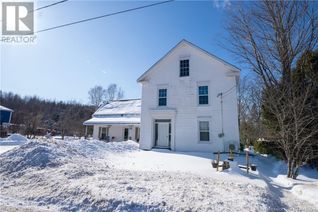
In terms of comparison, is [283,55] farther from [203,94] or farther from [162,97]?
[162,97]

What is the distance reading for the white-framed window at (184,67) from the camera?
54.0ft

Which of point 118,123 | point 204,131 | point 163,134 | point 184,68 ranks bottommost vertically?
point 163,134

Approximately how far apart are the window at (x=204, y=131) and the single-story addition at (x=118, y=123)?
9.66 metres

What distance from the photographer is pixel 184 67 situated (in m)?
16.6

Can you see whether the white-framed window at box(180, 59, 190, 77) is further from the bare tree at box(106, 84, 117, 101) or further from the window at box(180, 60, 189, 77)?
the bare tree at box(106, 84, 117, 101)

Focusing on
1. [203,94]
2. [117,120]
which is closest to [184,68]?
[203,94]

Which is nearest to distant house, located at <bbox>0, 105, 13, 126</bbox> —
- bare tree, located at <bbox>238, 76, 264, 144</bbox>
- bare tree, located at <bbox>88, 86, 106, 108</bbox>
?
bare tree, located at <bbox>88, 86, 106, 108</bbox>

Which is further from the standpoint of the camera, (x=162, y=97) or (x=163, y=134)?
(x=162, y=97)

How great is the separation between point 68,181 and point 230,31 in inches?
445

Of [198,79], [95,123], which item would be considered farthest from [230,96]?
[95,123]

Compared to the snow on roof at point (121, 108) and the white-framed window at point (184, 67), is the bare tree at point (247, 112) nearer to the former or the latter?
the white-framed window at point (184, 67)

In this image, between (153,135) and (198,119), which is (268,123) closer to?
(198,119)

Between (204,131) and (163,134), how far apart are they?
135 inches

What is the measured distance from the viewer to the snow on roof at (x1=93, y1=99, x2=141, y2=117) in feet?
87.1
